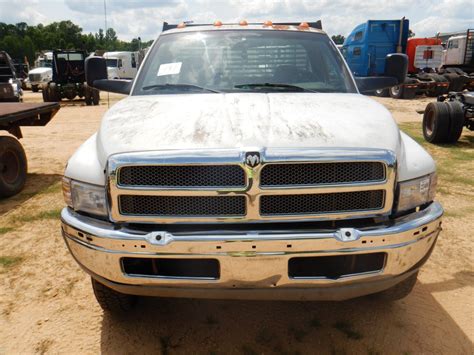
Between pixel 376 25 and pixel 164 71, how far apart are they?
16.6m

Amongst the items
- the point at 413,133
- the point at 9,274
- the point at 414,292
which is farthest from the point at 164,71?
the point at 413,133

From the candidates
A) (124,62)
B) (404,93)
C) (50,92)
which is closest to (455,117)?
(404,93)

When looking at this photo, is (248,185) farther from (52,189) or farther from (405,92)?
(405,92)

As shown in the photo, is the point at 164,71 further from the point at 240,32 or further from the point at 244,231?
the point at 244,231

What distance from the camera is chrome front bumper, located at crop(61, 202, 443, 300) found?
2.12 meters

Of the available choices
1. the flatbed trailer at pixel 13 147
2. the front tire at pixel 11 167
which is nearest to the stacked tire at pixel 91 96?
the flatbed trailer at pixel 13 147

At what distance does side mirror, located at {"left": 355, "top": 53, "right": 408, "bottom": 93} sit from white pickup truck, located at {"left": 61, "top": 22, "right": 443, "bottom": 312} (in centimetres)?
133

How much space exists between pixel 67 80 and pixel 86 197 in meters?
18.1

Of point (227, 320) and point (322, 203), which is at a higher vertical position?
point (322, 203)

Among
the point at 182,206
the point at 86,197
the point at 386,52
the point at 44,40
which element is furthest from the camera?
the point at 44,40

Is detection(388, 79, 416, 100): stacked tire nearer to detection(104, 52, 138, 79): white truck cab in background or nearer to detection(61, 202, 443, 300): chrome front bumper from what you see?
detection(61, 202, 443, 300): chrome front bumper

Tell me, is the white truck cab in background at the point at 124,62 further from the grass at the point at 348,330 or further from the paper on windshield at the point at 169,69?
the grass at the point at 348,330

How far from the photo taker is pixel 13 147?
19.4 ft

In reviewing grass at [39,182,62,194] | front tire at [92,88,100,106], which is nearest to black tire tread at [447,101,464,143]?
grass at [39,182,62,194]
